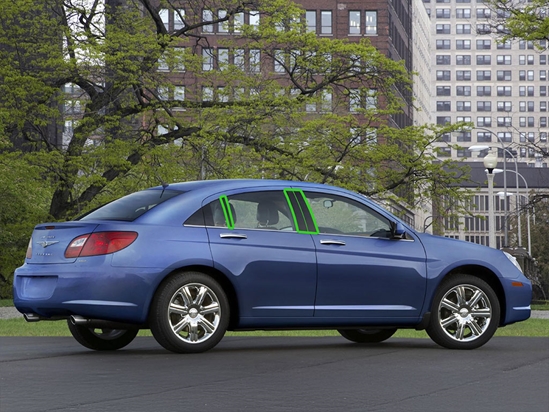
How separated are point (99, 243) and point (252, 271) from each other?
4.54 ft

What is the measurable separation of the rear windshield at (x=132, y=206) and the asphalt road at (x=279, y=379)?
1.25 metres

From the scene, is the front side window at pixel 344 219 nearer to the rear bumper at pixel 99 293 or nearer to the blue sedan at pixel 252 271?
the blue sedan at pixel 252 271

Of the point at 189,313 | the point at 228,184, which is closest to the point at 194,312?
the point at 189,313

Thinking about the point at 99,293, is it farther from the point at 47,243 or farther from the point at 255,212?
the point at 255,212

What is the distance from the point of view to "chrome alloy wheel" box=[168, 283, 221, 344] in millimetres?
9695

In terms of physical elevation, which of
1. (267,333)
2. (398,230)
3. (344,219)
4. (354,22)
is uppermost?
(354,22)

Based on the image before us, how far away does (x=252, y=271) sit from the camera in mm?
10023

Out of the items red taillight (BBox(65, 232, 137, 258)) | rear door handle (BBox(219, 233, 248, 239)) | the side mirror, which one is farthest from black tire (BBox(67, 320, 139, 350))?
the side mirror

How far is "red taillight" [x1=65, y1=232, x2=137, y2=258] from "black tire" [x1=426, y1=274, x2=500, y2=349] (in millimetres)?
3107

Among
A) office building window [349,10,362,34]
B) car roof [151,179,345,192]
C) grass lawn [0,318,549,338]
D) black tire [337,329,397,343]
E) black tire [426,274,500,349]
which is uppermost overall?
office building window [349,10,362,34]

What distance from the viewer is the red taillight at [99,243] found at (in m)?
9.58

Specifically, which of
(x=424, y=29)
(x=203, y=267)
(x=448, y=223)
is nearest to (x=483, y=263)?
(x=203, y=267)

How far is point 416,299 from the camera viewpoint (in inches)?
423

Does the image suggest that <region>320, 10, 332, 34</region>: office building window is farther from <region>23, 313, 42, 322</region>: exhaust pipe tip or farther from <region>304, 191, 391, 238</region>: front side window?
<region>23, 313, 42, 322</region>: exhaust pipe tip
